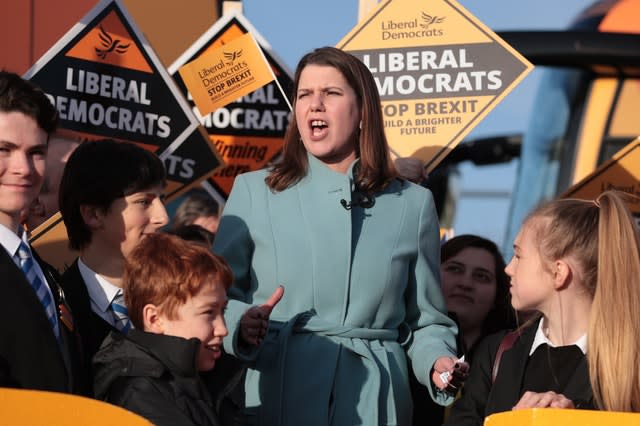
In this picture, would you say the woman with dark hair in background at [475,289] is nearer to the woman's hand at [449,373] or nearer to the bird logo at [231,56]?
the bird logo at [231,56]

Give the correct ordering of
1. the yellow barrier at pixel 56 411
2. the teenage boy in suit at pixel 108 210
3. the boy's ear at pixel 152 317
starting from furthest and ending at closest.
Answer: the teenage boy in suit at pixel 108 210 → the boy's ear at pixel 152 317 → the yellow barrier at pixel 56 411

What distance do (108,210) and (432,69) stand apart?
2188 millimetres

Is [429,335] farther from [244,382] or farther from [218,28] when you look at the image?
[218,28]

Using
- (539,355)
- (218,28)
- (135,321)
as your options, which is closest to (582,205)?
(539,355)

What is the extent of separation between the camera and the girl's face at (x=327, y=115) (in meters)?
4.11

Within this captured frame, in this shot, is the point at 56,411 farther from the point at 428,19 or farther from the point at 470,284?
the point at 428,19

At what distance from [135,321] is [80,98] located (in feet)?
6.56

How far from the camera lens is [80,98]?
5359 millimetres

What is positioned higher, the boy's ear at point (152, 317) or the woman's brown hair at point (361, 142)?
the woman's brown hair at point (361, 142)

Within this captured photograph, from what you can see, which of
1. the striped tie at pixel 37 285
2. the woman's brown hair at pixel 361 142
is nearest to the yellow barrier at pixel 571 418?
the striped tie at pixel 37 285

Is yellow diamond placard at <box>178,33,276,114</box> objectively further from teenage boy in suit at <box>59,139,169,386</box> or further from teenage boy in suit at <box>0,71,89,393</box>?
teenage boy in suit at <box>0,71,89,393</box>

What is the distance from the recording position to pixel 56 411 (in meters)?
2.61

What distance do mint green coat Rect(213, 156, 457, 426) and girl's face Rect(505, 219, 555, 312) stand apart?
1.00ft

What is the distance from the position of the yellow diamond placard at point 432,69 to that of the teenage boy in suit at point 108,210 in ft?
5.99
